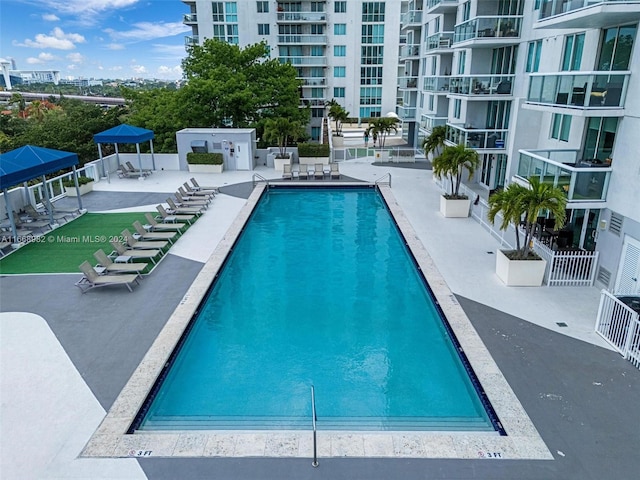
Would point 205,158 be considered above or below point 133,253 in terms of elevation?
above

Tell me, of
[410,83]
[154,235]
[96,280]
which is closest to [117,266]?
[96,280]

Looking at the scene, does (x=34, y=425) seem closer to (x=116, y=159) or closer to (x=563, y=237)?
(x=563, y=237)

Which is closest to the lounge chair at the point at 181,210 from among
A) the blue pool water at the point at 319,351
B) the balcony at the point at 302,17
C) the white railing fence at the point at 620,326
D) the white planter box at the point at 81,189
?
the blue pool water at the point at 319,351

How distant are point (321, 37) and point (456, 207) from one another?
38.8 m

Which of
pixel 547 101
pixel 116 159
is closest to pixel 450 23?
pixel 547 101

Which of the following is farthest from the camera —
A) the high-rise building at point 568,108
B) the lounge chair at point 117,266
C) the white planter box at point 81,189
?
the white planter box at point 81,189

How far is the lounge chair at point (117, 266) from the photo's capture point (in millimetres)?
13383

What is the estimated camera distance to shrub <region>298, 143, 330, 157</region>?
29.7 meters

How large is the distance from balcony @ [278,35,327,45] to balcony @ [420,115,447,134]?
2245 centimetres

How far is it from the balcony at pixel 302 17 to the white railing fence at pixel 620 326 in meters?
48.1

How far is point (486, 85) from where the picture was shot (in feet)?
72.7

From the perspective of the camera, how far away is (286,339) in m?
11.0

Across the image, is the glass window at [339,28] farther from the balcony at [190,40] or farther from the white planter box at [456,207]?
the white planter box at [456,207]

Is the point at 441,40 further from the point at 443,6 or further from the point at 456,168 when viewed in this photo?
the point at 456,168
